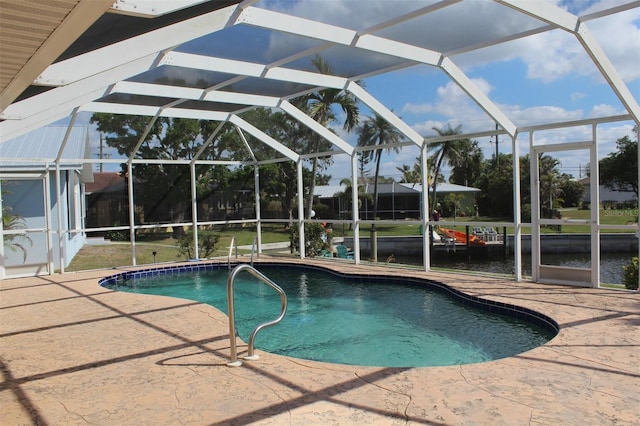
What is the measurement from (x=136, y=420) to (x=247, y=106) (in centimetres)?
826

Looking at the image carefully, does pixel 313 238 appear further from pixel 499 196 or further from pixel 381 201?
pixel 381 201

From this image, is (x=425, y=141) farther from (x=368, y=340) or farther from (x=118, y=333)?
(x=118, y=333)

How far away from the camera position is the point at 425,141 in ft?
32.0

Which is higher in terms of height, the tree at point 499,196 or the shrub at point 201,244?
the tree at point 499,196

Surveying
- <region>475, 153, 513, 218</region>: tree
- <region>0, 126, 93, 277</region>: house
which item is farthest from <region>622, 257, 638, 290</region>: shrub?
<region>0, 126, 93, 277</region>: house

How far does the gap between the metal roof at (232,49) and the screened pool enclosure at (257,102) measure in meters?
0.02

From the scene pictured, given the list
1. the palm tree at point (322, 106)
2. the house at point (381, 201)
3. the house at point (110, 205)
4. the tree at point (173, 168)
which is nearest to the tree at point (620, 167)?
the house at point (381, 201)

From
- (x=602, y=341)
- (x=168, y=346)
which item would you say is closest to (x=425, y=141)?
(x=602, y=341)

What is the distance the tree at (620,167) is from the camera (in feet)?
31.3

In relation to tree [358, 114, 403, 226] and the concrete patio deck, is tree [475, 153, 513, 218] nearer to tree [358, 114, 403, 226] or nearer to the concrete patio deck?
tree [358, 114, 403, 226]

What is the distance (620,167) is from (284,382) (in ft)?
29.5

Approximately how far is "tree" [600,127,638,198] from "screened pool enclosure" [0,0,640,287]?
55 cm

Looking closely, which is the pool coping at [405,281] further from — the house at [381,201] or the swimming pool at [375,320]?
the house at [381,201]

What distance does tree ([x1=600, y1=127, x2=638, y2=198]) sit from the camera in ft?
31.3
